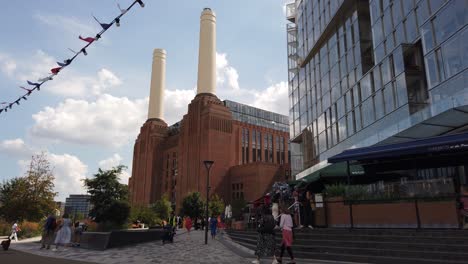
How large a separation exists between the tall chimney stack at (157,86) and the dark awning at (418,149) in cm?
9435

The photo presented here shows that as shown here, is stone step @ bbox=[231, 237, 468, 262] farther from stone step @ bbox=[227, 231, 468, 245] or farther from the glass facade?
the glass facade

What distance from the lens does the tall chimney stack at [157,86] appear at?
106 meters

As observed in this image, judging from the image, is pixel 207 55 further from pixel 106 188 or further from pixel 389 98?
pixel 389 98

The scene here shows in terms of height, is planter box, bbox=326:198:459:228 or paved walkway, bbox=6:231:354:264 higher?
planter box, bbox=326:198:459:228

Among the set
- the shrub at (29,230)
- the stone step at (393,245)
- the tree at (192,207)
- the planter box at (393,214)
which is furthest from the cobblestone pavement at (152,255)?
the tree at (192,207)

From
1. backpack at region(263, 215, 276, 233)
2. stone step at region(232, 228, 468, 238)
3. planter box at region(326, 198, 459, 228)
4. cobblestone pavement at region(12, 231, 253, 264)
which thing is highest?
planter box at region(326, 198, 459, 228)

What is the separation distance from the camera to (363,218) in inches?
515

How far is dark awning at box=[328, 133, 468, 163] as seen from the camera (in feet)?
42.5

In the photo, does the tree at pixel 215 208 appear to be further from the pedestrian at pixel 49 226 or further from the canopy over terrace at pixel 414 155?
the canopy over terrace at pixel 414 155

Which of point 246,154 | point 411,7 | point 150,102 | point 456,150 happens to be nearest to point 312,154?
point 411,7

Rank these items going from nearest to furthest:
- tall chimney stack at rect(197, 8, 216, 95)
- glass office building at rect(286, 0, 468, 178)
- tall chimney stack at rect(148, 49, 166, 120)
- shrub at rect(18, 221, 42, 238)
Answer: glass office building at rect(286, 0, 468, 178), shrub at rect(18, 221, 42, 238), tall chimney stack at rect(197, 8, 216, 95), tall chimney stack at rect(148, 49, 166, 120)

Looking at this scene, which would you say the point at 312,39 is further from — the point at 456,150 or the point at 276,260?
the point at 276,260

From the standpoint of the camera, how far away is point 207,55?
87250 millimetres

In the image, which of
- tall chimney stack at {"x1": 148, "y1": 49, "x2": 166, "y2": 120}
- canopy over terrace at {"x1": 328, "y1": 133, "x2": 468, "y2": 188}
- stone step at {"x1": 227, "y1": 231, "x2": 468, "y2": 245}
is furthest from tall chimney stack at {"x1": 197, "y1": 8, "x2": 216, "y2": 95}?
stone step at {"x1": 227, "y1": 231, "x2": 468, "y2": 245}
